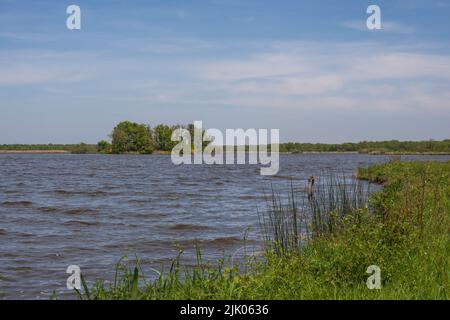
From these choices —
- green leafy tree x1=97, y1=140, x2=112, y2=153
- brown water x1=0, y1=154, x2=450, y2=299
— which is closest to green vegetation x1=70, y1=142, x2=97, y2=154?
green leafy tree x1=97, y1=140, x2=112, y2=153

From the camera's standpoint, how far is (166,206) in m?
25.6

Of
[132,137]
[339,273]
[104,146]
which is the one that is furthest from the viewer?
[104,146]

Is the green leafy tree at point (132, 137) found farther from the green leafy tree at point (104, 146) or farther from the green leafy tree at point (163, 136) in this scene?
the green leafy tree at point (104, 146)

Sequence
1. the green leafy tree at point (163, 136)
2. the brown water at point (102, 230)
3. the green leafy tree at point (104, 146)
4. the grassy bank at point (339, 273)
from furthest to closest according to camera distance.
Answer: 1. the green leafy tree at point (104, 146)
2. the green leafy tree at point (163, 136)
3. the brown water at point (102, 230)
4. the grassy bank at point (339, 273)

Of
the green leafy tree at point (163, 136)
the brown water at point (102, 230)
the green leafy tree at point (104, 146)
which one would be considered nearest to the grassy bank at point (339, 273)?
the brown water at point (102, 230)

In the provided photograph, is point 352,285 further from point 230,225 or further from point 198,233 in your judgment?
point 230,225

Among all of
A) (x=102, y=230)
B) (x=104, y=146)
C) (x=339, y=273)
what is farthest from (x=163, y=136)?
(x=339, y=273)

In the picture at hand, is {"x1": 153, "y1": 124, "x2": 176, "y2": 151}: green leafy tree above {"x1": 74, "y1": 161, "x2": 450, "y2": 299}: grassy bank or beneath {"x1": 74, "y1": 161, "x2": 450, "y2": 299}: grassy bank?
above

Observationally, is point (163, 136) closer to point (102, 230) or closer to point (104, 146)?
point (104, 146)

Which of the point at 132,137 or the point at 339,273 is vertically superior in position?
the point at 132,137

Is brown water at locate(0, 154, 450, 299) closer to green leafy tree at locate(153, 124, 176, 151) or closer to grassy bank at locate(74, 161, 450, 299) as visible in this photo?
grassy bank at locate(74, 161, 450, 299)
